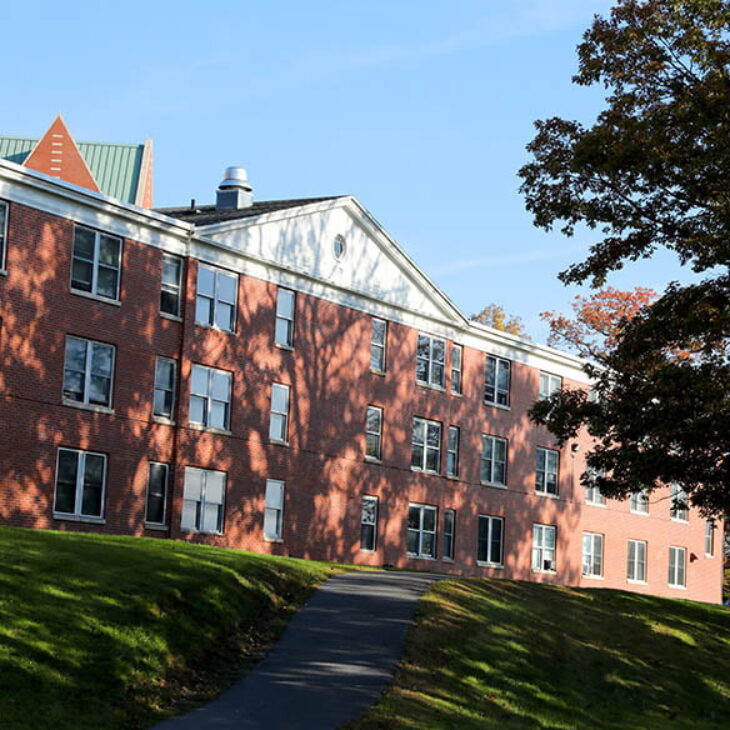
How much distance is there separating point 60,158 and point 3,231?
1458 inches

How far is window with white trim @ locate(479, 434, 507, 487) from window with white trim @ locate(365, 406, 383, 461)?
262 inches

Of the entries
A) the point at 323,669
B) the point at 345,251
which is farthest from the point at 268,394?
the point at 323,669

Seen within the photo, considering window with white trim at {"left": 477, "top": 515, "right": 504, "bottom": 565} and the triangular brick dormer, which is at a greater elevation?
the triangular brick dormer

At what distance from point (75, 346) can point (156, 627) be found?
1809 cm

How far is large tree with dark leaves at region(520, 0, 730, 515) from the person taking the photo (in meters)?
26.1

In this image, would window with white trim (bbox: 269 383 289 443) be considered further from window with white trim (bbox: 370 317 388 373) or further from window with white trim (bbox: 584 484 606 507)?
window with white trim (bbox: 584 484 606 507)

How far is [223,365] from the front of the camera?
42.8m

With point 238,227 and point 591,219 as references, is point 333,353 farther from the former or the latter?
point 591,219

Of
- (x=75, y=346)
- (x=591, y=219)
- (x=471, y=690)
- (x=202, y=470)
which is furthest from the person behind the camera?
(x=202, y=470)

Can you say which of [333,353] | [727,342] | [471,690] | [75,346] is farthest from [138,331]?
[471,690]

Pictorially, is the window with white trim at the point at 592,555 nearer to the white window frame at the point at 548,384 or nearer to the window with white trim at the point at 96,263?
the white window frame at the point at 548,384

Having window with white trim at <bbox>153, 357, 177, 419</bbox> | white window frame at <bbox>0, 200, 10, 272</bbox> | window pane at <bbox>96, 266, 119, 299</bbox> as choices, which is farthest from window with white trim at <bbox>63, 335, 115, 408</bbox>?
white window frame at <bbox>0, 200, 10, 272</bbox>

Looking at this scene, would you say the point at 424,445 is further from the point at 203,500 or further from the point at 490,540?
the point at 203,500

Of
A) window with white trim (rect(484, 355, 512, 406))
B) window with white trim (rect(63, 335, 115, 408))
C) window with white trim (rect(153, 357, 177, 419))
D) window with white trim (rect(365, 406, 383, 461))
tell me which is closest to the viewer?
window with white trim (rect(63, 335, 115, 408))
